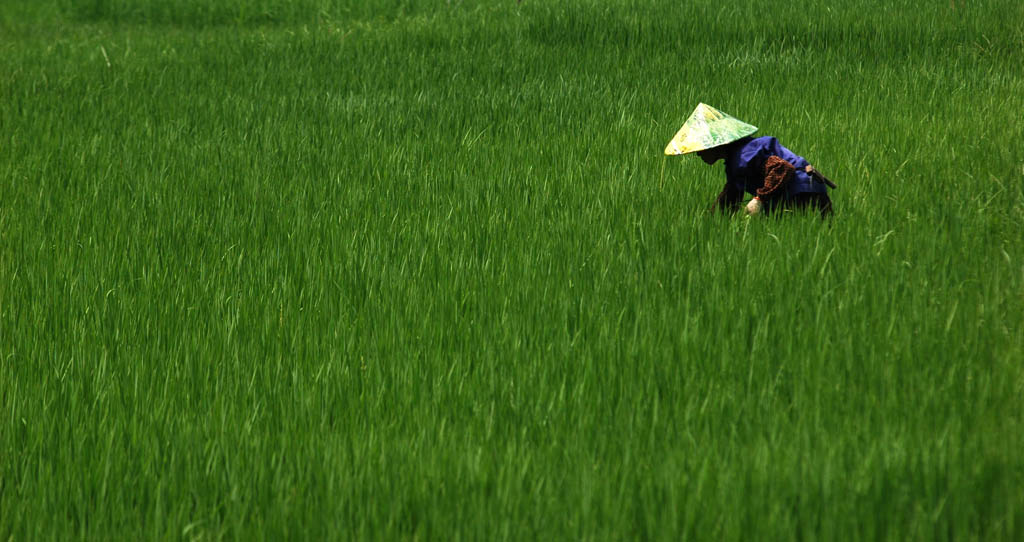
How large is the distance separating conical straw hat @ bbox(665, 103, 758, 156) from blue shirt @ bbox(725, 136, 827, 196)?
7 centimetres

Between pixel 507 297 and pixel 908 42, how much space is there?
16.7 ft

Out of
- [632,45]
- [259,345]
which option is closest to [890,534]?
[259,345]

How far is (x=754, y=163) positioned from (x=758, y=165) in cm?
2

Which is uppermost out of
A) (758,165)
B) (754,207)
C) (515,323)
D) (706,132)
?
(706,132)

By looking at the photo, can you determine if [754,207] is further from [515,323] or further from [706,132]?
[515,323]

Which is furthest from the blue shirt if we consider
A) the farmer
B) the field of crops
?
the field of crops

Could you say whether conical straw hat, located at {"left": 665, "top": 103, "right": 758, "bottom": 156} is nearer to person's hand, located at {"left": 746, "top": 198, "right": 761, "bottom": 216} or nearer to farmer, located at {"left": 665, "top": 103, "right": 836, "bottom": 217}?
farmer, located at {"left": 665, "top": 103, "right": 836, "bottom": 217}

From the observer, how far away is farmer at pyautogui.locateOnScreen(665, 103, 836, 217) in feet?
10.1

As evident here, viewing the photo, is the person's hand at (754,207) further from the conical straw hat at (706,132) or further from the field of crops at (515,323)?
the conical straw hat at (706,132)

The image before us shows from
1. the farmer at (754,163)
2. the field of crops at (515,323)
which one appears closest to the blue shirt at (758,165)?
the farmer at (754,163)

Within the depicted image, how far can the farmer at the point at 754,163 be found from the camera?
3.09 meters

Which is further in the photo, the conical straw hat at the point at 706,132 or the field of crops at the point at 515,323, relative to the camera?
the conical straw hat at the point at 706,132

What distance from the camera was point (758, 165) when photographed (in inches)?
125

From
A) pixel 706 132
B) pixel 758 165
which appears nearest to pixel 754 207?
pixel 758 165
